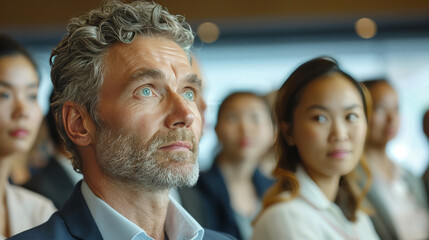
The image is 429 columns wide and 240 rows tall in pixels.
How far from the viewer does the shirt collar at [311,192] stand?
1.72 m

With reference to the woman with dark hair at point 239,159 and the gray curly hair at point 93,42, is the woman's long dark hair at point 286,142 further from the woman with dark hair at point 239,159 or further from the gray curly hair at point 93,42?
the woman with dark hair at point 239,159

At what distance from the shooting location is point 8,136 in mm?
1996

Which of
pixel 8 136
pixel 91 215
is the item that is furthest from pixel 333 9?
pixel 91 215

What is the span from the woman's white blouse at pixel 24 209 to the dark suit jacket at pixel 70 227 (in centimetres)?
51

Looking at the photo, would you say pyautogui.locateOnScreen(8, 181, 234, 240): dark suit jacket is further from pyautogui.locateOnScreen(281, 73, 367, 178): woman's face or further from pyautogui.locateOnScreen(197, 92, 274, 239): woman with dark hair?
pyautogui.locateOnScreen(197, 92, 274, 239): woman with dark hair

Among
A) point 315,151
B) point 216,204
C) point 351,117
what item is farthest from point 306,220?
point 216,204

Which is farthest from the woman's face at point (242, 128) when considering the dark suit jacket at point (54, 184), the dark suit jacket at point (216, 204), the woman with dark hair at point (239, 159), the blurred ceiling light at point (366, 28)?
the blurred ceiling light at point (366, 28)

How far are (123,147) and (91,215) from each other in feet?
0.59

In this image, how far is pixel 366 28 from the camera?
5.64 m

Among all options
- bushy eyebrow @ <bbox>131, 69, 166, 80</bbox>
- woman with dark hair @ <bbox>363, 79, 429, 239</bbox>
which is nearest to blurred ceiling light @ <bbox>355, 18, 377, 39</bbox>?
woman with dark hair @ <bbox>363, 79, 429, 239</bbox>

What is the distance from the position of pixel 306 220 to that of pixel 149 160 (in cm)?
49

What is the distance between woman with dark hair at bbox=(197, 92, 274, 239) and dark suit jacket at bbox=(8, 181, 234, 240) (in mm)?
1438

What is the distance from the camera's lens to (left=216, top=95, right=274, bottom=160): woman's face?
3037mm

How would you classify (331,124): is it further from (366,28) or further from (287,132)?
(366,28)
